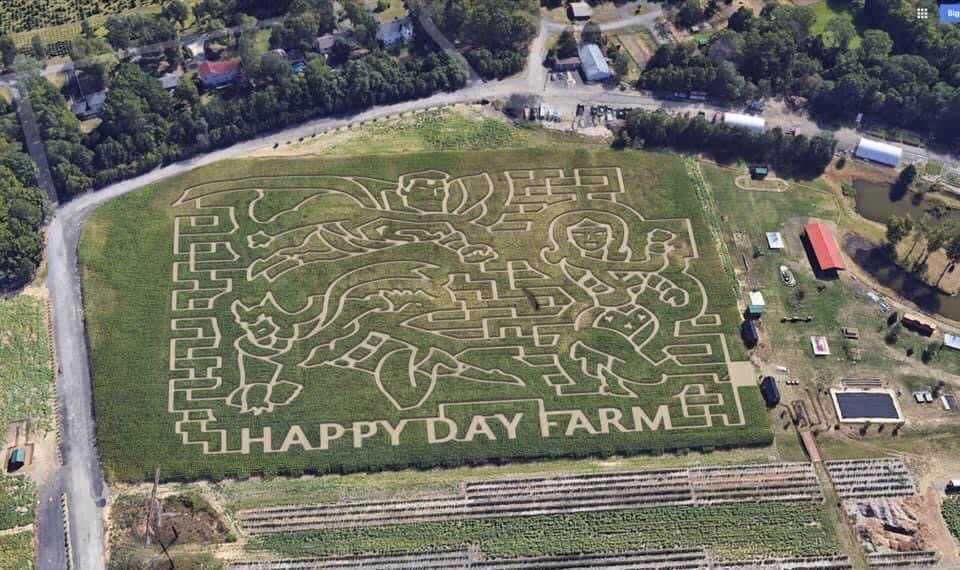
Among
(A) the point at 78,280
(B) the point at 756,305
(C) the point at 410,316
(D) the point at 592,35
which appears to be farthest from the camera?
(D) the point at 592,35

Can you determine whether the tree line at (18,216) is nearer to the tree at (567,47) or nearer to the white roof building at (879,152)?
the tree at (567,47)

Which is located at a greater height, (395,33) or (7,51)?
(395,33)

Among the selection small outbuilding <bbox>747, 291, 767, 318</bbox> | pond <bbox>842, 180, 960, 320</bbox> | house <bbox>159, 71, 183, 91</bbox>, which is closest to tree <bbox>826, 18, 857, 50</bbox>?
pond <bbox>842, 180, 960, 320</bbox>

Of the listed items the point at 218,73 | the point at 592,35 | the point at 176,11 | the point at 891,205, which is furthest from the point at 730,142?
the point at 176,11

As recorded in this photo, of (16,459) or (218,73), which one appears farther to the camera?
(218,73)

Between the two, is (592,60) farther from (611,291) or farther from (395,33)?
(611,291)

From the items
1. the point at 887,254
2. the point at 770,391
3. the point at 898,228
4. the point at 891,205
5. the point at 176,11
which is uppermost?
the point at 176,11

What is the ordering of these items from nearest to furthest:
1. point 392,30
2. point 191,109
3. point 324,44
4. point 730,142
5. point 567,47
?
point 191,109 < point 730,142 < point 324,44 < point 567,47 < point 392,30

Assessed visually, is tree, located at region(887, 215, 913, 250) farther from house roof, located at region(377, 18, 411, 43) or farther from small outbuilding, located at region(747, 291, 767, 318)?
house roof, located at region(377, 18, 411, 43)
